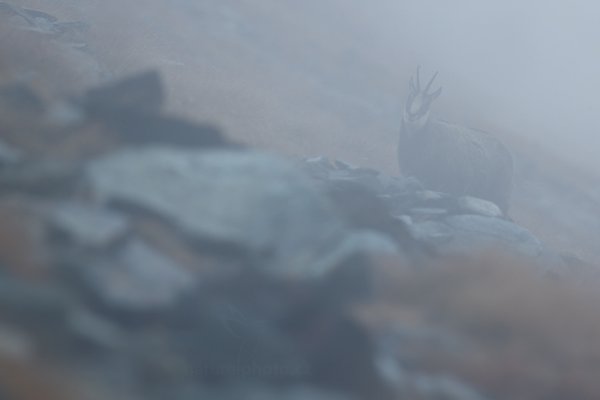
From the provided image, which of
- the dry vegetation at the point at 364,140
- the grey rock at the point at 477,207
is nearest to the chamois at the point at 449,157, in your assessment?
the dry vegetation at the point at 364,140

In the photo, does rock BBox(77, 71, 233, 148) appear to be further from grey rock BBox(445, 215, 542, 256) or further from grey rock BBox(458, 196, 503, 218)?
grey rock BBox(458, 196, 503, 218)

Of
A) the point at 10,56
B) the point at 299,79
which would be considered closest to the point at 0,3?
the point at 10,56

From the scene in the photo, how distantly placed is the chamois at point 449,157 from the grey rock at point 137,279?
13.6 meters

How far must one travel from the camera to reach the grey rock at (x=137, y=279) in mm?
7203

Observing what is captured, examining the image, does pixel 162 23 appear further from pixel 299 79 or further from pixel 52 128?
pixel 52 128

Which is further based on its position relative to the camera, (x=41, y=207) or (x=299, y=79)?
(x=299, y=79)

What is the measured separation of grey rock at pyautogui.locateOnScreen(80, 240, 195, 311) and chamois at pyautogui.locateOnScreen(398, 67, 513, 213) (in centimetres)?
1364

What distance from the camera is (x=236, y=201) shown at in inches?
342

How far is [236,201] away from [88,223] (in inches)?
68.1

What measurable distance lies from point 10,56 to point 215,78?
32.9ft

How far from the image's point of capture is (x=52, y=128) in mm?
9625

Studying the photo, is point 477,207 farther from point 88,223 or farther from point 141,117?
point 88,223

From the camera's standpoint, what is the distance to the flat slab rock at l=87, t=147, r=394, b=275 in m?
8.34

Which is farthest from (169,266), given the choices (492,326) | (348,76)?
(348,76)
